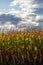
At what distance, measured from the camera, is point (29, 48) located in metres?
8.70

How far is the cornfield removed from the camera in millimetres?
8742

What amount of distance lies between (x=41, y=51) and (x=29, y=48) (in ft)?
2.18

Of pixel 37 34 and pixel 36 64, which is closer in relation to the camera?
pixel 36 64

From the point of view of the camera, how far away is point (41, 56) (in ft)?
29.8

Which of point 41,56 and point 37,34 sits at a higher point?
point 37,34

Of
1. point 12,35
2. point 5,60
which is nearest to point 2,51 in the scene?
point 5,60

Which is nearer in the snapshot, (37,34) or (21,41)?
(21,41)

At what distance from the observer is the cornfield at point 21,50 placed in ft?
28.7

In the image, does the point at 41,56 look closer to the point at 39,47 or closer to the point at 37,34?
the point at 39,47

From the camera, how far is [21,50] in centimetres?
872

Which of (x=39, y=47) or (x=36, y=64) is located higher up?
(x=39, y=47)

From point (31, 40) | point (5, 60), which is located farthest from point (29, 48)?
point (5, 60)

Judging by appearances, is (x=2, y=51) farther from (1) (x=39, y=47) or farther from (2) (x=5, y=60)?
(1) (x=39, y=47)

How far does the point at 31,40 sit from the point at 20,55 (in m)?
0.71
